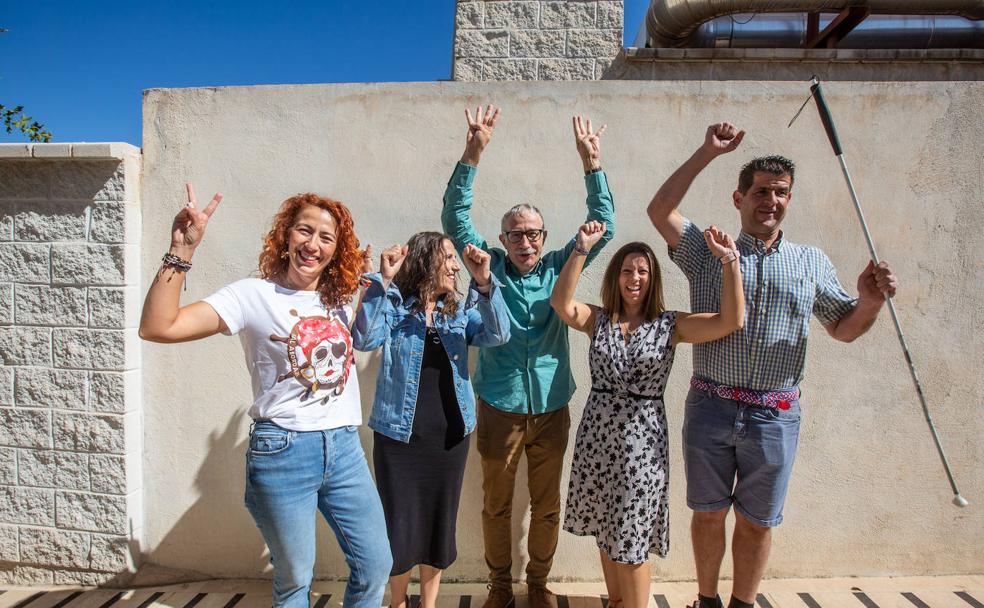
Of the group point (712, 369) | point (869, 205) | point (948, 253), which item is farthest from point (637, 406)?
point (948, 253)

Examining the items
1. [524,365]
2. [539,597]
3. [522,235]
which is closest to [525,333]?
[524,365]

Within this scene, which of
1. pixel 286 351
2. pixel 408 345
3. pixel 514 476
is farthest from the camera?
pixel 514 476

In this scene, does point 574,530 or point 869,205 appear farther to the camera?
point 869,205

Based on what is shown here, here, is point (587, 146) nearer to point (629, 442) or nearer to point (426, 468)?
point (629, 442)

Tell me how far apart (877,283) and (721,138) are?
83 centimetres

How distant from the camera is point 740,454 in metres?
2.26

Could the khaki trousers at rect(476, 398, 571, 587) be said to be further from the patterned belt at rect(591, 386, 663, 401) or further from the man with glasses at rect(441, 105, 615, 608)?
the patterned belt at rect(591, 386, 663, 401)

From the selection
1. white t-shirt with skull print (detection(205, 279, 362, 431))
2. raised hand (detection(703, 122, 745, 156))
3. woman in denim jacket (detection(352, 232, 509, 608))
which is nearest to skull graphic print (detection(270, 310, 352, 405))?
white t-shirt with skull print (detection(205, 279, 362, 431))

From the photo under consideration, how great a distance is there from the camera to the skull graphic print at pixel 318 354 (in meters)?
1.83

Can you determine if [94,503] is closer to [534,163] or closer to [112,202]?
[112,202]

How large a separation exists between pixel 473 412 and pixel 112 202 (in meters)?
2.05

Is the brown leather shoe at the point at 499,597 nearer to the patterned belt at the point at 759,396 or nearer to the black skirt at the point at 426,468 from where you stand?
the black skirt at the point at 426,468

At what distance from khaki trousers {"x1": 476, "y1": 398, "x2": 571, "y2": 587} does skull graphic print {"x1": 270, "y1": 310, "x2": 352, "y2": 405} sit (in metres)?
0.78

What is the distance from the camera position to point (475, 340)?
232 centimetres
